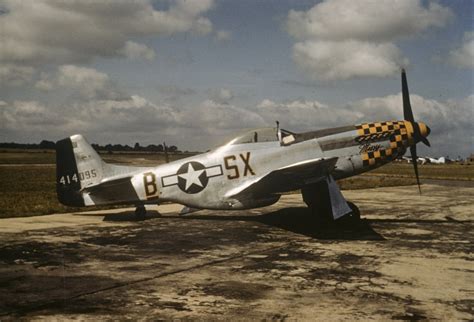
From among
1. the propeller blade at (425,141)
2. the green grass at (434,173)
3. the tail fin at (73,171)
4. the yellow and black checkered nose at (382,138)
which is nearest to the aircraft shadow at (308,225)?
the yellow and black checkered nose at (382,138)

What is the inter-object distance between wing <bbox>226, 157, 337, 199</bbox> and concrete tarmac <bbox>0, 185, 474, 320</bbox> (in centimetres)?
97

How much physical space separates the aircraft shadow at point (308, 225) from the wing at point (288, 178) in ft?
3.74

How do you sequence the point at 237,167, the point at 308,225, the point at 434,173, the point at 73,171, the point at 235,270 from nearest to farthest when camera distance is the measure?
the point at 235,270 → the point at 237,167 → the point at 308,225 → the point at 73,171 → the point at 434,173

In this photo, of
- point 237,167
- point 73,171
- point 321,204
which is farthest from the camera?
point 321,204

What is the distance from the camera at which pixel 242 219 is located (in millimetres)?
11758

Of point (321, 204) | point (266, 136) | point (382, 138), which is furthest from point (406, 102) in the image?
point (266, 136)

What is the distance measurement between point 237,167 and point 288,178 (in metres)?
1.57

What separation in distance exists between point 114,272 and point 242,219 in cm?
607

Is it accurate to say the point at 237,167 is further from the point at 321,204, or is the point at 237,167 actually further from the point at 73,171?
the point at 73,171

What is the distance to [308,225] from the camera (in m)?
10.6

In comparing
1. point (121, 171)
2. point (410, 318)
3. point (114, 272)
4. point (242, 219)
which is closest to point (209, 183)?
point (242, 219)

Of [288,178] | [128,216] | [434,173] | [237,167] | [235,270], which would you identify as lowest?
[434,173]

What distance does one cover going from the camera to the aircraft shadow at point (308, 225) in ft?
30.1

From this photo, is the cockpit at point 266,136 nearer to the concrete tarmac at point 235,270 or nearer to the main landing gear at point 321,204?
the main landing gear at point 321,204
